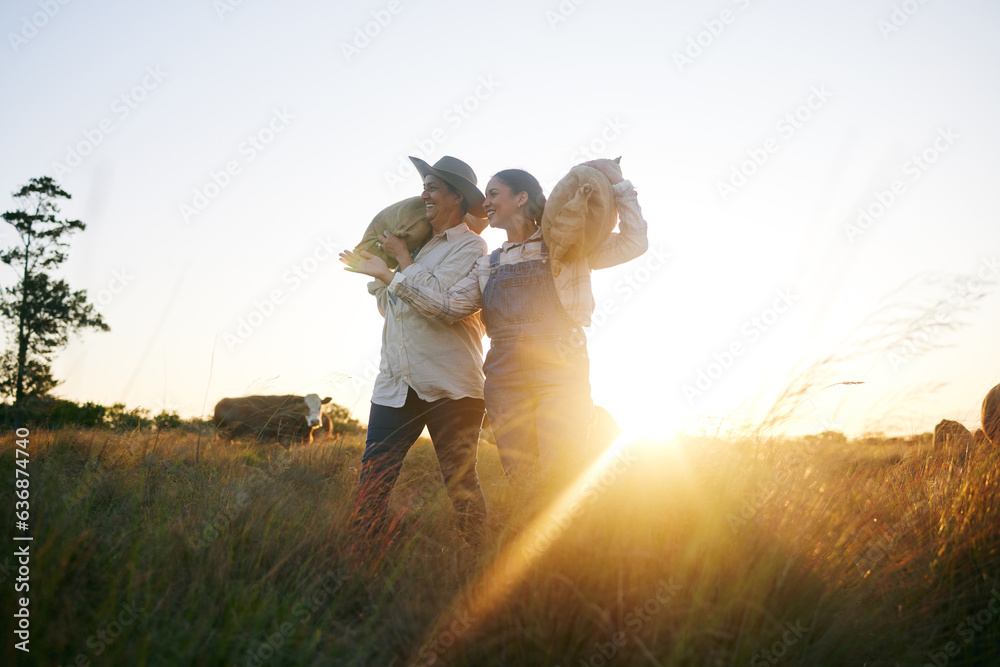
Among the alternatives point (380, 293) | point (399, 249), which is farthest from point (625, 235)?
point (380, 293)

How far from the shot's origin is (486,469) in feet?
23.1

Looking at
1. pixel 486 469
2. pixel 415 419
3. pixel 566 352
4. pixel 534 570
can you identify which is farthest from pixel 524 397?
pixel 486 469

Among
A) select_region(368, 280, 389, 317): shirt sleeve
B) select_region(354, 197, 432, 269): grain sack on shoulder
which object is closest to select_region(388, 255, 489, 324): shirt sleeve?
select_region(368, 280, 389, 317): shirt sleeve

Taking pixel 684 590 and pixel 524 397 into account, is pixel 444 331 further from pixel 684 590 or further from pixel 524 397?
pixel 684 590

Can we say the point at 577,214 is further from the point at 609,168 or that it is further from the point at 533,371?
the point at 533,371

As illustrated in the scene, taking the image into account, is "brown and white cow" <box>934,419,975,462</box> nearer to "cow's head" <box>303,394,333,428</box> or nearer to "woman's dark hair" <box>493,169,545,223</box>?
"woman's dark hair" <box>493,169,545,223</box>

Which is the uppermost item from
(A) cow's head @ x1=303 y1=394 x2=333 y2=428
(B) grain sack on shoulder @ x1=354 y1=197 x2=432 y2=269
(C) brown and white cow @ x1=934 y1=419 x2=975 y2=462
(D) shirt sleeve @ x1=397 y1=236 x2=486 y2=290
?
(B) grain sack on shoulder @ x1=354 y1=197 x2=432 y2=269

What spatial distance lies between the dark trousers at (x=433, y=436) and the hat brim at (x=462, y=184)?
4.19ft

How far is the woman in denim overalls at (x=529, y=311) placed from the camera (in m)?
3.05

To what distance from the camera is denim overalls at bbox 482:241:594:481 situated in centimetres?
302

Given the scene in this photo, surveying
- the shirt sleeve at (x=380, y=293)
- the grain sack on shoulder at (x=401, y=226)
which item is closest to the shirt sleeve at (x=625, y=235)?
the grain sack on shoulder at (x=401, y=226)

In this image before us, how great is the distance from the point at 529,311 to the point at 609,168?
943 mm

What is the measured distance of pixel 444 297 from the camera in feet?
10.9

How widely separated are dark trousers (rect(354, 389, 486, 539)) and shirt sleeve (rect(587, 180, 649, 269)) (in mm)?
1127
